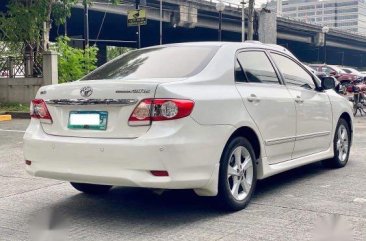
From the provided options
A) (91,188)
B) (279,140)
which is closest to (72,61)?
(91,188)

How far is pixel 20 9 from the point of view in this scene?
710 inches

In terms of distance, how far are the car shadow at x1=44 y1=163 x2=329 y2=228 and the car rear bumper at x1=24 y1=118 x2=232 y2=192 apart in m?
0.42

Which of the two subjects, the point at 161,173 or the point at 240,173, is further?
the point at 240,173

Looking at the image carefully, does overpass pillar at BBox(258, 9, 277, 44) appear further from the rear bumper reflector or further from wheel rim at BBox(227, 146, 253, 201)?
the rear bumper reflector

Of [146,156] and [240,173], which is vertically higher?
[146,156]

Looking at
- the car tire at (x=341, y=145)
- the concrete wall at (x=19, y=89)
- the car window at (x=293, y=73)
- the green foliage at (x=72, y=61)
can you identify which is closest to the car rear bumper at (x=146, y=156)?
the car window at (x=293, y=73)

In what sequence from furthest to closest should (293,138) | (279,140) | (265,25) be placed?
(265,25) < (293,138) < (279,140)

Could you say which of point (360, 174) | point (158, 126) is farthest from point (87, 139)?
point (360, 174)

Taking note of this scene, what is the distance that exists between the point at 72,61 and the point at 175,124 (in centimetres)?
1507

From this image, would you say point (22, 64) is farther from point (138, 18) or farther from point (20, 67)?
point (138, 18)

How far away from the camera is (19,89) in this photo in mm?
18297

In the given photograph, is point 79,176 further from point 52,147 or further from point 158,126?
point 158,126

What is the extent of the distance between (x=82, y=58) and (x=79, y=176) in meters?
15.1

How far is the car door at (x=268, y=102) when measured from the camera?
16.5 ft
